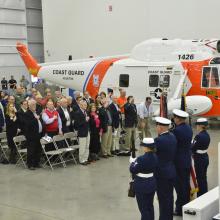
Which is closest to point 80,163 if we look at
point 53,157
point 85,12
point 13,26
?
point 53,157

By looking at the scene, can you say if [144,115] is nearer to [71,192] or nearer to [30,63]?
[71,192]

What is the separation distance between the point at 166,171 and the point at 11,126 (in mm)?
5152

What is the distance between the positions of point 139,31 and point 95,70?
6.85 metres

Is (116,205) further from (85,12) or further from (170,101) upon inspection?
(85,12)

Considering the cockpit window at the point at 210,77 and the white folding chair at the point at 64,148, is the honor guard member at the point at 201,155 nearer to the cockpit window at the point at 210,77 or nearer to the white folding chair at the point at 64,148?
the white folding chair at the point at 64,148

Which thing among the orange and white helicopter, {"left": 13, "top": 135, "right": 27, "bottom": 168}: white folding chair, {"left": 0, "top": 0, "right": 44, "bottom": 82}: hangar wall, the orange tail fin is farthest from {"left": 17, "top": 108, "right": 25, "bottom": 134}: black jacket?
{"left": 0, "top": 0, "right": 44, "bottom": 82}: hangar wall

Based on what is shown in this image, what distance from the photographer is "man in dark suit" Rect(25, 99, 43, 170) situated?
31.4ft

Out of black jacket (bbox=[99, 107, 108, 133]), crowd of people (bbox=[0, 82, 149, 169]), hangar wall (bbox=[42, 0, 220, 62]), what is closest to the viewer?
crowd of people (bbox=[0, 82, 149, 169])

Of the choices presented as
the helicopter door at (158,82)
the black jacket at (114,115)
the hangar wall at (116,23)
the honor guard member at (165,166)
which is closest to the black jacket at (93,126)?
the black jacket at (114,115)

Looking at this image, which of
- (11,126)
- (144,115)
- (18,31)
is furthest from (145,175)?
(18,31)

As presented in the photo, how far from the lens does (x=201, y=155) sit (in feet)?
24.0

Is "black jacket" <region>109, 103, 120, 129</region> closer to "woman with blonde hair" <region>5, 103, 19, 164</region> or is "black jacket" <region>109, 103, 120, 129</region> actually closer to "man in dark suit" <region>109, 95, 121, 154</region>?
"man in dark suit" <region>109, 95, 121, 154</region>

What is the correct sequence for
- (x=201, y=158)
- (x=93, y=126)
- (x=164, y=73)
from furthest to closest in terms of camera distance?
(x=164, y=73), (x=93, y=126), (x=201, y=158)

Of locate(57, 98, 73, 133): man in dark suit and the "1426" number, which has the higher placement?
the "1426" number
